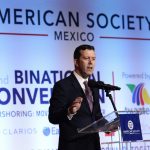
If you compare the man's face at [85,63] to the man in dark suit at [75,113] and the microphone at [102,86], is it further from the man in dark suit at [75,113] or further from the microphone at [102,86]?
the microphone at [102,86]

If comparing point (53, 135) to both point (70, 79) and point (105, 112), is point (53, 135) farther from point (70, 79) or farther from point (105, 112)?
point (70, 79)

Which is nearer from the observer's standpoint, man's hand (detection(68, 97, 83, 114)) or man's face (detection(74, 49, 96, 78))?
man's hand (detection(68, 97, 83, 114))

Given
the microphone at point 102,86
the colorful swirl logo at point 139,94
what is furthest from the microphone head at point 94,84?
the colorful swirl logo at point 139,94

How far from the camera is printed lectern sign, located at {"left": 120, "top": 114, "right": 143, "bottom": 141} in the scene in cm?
326

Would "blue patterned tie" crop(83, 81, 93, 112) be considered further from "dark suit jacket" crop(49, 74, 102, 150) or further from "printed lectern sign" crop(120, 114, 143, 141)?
"printed lectern sign" crop(120, 114, 143, 141)

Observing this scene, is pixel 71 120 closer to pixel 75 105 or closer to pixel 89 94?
pixel 89 94

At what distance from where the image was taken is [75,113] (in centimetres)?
351

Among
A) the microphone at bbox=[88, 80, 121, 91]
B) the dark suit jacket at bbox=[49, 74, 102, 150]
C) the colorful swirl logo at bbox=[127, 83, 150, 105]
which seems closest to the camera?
the microphone at bbox=[88, 80, 121, 91]

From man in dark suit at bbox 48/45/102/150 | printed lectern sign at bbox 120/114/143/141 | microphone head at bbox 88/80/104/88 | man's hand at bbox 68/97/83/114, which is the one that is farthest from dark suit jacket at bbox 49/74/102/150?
printed lectern sign at bbox 120/114/143/141

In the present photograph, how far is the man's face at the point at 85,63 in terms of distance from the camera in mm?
3748

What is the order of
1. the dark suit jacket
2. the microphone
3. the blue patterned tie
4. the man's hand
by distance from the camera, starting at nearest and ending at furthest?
1. the man's hand
2. the microphone
3. the dark suit jacket
4. the blue patterned tie

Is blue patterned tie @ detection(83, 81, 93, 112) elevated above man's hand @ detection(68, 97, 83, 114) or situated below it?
above

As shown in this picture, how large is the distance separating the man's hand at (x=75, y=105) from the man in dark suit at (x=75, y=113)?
182mm

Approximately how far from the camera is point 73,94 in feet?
12.0
